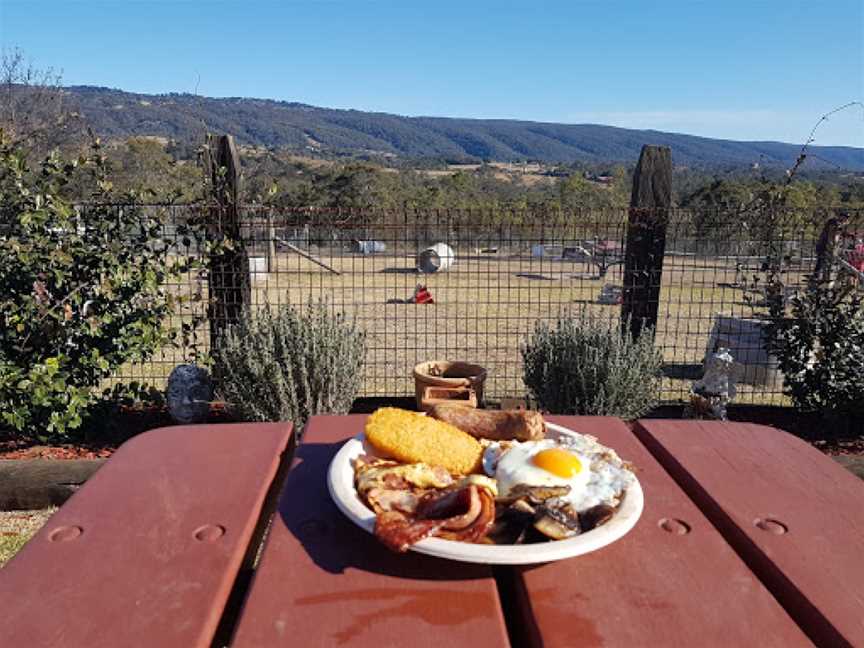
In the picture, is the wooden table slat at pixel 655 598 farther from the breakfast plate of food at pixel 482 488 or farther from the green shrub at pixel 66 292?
the green shrub at pixel 66 292

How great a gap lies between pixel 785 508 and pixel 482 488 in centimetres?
79

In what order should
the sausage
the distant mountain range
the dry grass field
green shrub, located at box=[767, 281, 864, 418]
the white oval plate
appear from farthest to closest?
the distant mountain range → the dry grass field → green shrub, located at box=[767, 281, 864, 418] → the sausage → the white oval plate

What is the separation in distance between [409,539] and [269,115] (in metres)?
115

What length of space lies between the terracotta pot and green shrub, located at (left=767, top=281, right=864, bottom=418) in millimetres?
2062

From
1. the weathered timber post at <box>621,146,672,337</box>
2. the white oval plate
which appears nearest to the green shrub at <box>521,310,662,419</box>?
the weathered timber post at <box>621,146,672,337</box>

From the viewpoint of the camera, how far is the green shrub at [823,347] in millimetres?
4340

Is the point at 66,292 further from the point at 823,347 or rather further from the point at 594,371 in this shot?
the point at 823,347

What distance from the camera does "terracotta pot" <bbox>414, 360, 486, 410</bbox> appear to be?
3.91 meters

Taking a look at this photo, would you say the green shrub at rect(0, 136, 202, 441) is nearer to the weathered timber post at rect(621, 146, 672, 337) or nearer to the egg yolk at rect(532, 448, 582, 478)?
the weathered timber post at rect(621, 146, 672, 337)

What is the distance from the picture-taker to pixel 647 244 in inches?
187

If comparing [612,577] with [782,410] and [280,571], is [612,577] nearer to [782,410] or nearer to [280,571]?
[280,571]

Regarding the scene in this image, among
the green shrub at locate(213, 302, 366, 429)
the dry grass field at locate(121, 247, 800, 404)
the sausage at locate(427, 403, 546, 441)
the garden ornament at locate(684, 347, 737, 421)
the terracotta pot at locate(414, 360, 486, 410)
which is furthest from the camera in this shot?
the dry grass field at locate(121, 247, 800, 404)

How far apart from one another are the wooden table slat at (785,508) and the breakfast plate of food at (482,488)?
0.28 metres

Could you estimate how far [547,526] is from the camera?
4.32 feet
